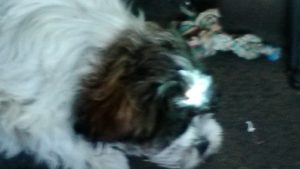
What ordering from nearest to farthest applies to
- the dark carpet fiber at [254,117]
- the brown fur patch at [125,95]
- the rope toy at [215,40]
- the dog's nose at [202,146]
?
the brown fur patch at [125,95]
the dog's nose at [202,146]
the dark carpet fiber at [254,117]
the rope toy at [215,40]

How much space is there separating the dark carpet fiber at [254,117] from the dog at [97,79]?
0.32m

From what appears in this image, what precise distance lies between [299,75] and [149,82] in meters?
0.79

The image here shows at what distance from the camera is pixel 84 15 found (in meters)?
1.53


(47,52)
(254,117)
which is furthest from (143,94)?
(254,117)

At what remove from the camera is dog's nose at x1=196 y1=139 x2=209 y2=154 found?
5.26 feet

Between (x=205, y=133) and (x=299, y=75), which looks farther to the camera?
(x=299, y=75)

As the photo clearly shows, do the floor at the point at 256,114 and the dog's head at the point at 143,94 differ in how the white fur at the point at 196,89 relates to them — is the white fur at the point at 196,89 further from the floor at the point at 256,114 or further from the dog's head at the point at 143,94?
the floor at the point at 256,114

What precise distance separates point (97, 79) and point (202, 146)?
0.34 m

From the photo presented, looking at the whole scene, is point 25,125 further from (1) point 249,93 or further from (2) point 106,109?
(1) point 249,93

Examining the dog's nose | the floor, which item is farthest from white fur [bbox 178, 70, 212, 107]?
the floor

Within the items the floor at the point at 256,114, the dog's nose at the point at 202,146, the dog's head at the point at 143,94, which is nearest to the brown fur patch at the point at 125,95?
the dog's head at the point at 143,94

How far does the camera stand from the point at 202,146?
161 cm

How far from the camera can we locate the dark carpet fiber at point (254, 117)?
6.20ft

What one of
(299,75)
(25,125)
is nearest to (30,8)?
(25,125)
